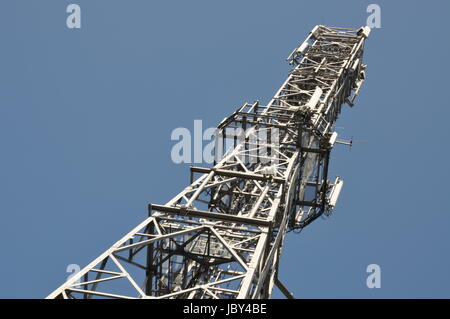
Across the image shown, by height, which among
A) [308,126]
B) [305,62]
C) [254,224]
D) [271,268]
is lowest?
[271,268]

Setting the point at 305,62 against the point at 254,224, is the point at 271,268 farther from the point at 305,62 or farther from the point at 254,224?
the point at 305,62

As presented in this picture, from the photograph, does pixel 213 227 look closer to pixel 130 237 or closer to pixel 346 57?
pixel 130 237

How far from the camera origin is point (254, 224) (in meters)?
33.0

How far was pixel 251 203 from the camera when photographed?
1636 inches

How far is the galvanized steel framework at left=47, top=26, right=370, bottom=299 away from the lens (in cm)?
3103

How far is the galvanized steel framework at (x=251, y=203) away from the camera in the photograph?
31031 mm

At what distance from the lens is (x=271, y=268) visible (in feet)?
115
